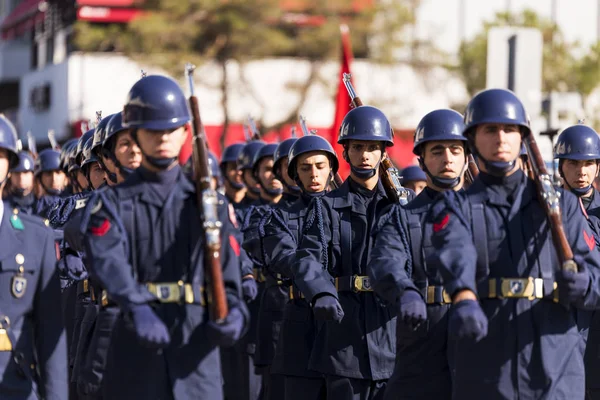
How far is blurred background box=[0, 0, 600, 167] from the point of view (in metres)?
40.5

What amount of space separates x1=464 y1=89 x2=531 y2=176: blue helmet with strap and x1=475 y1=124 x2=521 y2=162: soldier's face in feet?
0.08

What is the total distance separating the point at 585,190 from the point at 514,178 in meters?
4.30

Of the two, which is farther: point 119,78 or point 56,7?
point 56,7

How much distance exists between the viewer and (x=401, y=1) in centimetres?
4453

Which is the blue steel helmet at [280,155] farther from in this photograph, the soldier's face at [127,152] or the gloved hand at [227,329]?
the gloved hand at [227,329]

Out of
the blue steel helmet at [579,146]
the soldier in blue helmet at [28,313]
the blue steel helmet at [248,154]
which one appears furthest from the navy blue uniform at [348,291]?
the blue steel helmet at [248,154]

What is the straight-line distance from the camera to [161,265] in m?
7.02

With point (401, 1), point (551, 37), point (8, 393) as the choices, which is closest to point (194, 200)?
point (8, 393)

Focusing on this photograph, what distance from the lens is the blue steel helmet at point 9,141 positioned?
724 cm

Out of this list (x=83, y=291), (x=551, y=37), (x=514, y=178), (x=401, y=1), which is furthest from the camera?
(x=401, y=1)

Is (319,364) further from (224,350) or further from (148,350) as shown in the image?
(224,350)

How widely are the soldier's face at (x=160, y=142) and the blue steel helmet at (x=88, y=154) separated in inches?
160

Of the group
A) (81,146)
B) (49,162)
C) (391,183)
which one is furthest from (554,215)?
(49,162)

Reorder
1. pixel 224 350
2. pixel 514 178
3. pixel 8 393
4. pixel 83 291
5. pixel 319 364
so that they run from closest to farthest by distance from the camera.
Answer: pixel 8 393 → pixel 514 178 → pixel 319 364 → pixel 83 291 → pixel 224 350
